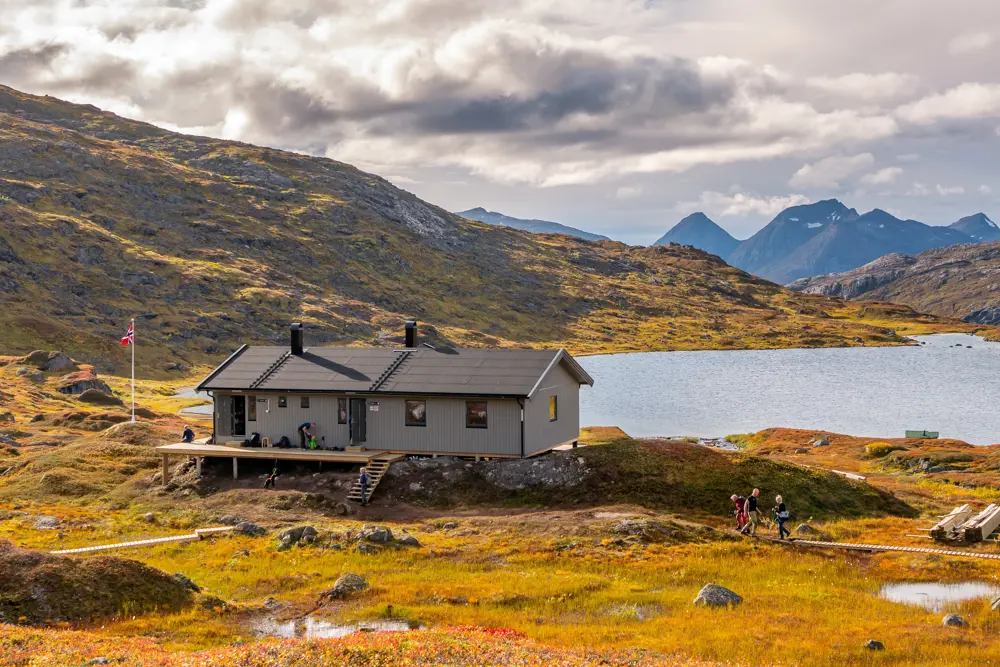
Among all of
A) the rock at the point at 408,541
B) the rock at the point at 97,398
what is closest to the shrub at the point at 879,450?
the rock at the point at 408,541

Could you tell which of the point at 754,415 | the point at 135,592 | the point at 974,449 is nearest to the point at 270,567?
the point at 135,592

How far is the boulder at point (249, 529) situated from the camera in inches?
1591

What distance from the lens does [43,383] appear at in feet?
375

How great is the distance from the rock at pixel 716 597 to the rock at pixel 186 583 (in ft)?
57.1

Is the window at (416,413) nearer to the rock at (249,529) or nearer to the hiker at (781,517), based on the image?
the rock at (249,529)

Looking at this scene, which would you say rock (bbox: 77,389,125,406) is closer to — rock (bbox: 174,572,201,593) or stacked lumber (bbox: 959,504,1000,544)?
rock (bbox: 174,572,201,593)

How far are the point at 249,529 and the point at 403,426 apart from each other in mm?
12426

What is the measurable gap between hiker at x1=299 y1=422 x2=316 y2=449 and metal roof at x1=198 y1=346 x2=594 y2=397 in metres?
2.18

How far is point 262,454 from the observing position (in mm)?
50781

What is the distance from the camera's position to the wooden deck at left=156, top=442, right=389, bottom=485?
49094 mm

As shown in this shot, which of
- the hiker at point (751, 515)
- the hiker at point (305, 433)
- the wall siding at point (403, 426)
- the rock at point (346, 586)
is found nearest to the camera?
the rock at point (346, 586)

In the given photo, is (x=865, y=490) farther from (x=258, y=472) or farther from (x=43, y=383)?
(x=43, y=383)

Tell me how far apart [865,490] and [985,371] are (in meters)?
162

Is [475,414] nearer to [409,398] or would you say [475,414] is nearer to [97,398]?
[409,398]
